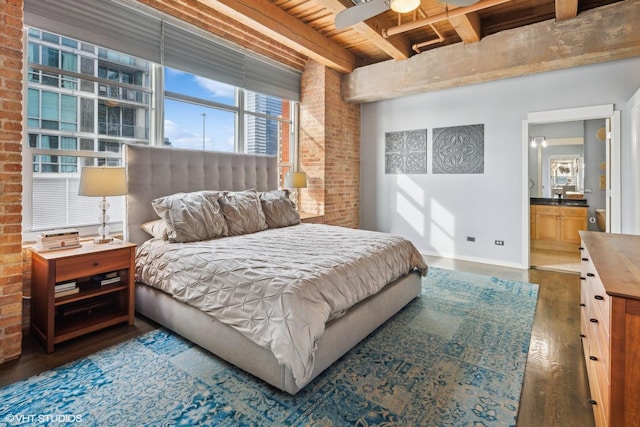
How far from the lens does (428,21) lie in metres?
3.54

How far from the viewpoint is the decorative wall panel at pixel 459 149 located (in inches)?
199

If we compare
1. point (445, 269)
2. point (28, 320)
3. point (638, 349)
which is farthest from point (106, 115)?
point (445, 269)

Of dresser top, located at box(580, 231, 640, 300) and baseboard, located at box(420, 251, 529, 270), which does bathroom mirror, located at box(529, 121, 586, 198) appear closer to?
baseboard, located at box(420, 251, 529, 270)

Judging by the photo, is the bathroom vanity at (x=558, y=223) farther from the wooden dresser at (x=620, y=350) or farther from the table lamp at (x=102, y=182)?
the table lamp at (x=102, y=182)

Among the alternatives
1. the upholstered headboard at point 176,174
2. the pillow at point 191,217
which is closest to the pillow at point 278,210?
the upholstered headboard at point 176,174

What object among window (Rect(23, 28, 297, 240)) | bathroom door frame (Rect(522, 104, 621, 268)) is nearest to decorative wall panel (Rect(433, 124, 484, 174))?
bathroom door frame (Rect(522, 104, 621, 268))

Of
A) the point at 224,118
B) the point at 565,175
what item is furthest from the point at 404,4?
the point at 565,175

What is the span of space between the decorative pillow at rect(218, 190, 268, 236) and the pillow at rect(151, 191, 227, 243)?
0.10 metres

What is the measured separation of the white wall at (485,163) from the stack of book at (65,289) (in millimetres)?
4723

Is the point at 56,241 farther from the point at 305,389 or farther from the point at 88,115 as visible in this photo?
the point at 305,389

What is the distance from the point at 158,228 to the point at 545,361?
3.33m

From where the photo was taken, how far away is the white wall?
4.17 metres

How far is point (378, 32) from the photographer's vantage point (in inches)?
163

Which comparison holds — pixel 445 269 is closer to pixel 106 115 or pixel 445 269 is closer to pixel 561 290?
pixel 561 290
